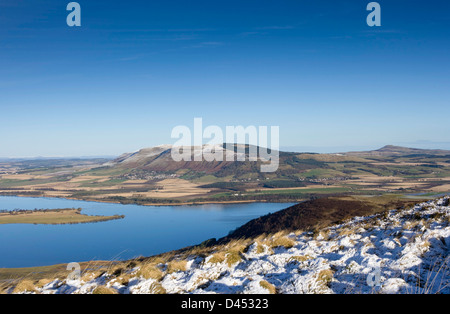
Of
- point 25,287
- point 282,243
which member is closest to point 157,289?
point 25,287

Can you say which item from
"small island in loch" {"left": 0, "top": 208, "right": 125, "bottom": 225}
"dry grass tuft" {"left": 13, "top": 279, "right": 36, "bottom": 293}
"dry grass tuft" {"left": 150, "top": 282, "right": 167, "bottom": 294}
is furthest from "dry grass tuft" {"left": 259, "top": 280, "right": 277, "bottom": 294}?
"small island in loch" {"left": 0, "top": 208, "right": 125, "bottom": 225}

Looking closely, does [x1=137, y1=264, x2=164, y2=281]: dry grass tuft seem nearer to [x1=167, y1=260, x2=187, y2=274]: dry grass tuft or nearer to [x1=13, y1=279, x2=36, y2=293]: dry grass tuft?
[x1=167, y1=260, x2=187, y2=274]: dry grass tuft

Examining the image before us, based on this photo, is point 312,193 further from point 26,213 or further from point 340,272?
point 340,272

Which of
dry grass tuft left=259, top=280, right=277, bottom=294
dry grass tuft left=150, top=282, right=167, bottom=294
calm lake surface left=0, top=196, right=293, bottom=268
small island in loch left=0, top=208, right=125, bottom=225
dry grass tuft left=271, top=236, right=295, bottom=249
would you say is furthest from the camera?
small island in loch left=0, top=208, right=125, bottom=225

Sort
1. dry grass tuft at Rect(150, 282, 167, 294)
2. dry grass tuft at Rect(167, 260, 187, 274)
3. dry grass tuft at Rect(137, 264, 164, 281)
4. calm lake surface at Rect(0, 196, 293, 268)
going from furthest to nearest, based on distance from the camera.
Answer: calm lake surface at Rect(0, 196, 293, 268)
dry grass tuft at Rect(167, 260, 187, 274)
dry grass tuft at Rect(137, 264, 164, 281)
dry grass tuft at Rect(150, 282, 167, 294)

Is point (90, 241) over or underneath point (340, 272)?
underneath

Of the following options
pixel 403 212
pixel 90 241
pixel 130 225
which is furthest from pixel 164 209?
pixel 403 212

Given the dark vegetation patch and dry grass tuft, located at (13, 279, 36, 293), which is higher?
dry grass tuft, located at (13, 279, 36, 293)
